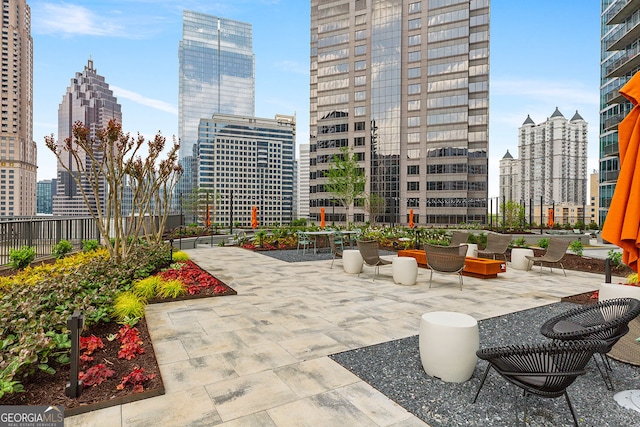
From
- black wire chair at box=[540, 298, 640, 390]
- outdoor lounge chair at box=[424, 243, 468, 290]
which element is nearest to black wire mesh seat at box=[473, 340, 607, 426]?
black wire chair at box=[540, 298, 640, 390]

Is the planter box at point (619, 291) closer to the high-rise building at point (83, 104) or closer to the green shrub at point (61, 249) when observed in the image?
the green shrub at point (61, 249)

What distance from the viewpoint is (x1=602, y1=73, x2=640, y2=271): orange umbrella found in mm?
2957

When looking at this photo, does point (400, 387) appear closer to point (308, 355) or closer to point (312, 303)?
point (308, 355)

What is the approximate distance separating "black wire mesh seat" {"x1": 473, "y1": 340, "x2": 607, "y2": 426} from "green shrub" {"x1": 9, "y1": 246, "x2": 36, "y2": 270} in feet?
31.7

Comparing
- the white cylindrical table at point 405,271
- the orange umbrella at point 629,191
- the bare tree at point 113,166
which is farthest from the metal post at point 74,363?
the white cylindrical table at point 405,271

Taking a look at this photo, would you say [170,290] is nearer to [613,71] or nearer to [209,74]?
[613,71]

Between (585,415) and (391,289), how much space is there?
4919mm

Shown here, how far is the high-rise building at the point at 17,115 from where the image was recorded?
88.2m

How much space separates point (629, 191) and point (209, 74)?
604 ft

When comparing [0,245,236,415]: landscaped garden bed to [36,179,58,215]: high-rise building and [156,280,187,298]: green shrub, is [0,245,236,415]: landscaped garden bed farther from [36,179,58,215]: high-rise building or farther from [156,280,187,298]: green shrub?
[36,179,58,215]: high-rise building

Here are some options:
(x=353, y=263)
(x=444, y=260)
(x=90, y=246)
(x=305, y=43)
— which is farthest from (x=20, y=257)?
(x=305, y=43)

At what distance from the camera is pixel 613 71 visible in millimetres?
34469

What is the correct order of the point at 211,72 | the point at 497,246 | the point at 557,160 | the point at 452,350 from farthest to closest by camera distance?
the point at 211,72
the point at 557,160
the point at 497,246
the point at 452,350

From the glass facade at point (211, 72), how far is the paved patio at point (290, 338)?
156307mm
